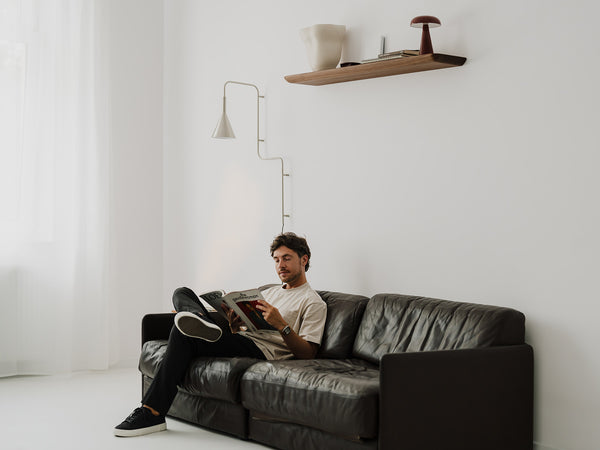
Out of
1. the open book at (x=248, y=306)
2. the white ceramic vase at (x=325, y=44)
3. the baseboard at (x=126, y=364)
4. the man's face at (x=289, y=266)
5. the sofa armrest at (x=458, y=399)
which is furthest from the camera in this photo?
the baseboard at (x=126, y=364)

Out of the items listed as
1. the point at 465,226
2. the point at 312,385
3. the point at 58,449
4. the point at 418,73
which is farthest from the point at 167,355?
the point at 418,73

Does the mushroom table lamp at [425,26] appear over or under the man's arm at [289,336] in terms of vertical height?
over

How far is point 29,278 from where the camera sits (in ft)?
18.5

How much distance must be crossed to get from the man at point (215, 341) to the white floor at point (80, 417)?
134mm

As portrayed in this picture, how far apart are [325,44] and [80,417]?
2487 mm

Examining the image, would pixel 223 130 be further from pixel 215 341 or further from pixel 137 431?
pixel 137 431

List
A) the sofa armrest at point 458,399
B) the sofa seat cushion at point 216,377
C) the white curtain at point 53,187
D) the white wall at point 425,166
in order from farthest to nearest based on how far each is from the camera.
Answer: the white curtain at point 53,187, the sofa seat cushion at point 216,377, the white wall at point 425,166, the sofa armrest at point 458,399

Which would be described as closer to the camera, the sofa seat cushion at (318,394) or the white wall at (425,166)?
the sofa seat cushion at (318,394)

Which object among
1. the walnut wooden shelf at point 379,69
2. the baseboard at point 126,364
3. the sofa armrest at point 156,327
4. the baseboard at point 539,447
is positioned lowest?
the baseboard at point 126,364

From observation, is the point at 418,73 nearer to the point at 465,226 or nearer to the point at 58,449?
the point at 465,226

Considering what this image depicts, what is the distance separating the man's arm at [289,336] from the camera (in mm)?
4117

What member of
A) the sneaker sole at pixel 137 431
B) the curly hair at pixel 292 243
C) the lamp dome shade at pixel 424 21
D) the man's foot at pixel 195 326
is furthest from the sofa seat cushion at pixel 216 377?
the lamp dome shade at pixel 424 21

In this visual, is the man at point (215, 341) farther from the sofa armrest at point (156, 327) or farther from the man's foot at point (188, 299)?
the sofa armrest at point (156, 327)

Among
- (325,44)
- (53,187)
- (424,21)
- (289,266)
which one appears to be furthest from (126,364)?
(424,21)
